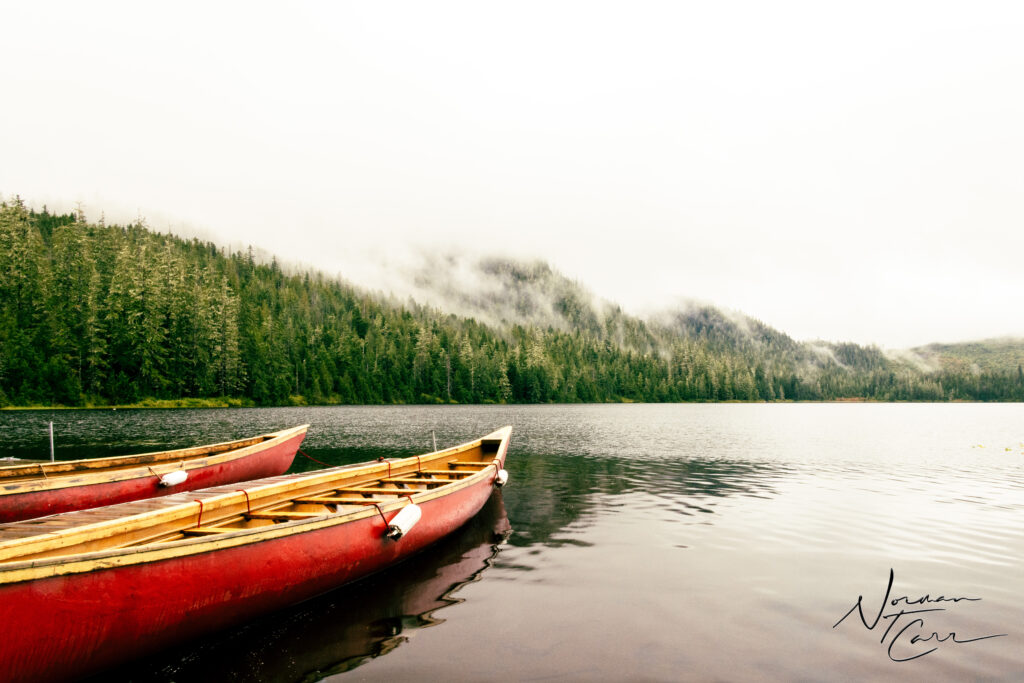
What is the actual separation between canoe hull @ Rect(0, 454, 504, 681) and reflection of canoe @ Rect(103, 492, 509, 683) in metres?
0.44

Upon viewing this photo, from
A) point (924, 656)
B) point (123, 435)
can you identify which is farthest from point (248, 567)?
point (123, 435)

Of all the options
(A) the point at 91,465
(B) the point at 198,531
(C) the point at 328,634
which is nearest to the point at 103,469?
(A) the point at 91,465

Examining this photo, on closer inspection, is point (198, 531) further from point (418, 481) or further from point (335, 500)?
point (418, 481)

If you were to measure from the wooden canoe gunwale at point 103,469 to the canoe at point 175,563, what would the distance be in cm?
566

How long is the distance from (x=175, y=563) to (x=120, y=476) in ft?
37.0

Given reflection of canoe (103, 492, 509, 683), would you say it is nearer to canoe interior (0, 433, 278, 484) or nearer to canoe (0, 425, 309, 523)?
canoe (0, 425, 309, 523)

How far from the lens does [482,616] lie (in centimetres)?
1145

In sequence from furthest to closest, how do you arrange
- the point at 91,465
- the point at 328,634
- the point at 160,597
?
1. the point at 91,465
2. the point at 328,634
3. the point at 160,597

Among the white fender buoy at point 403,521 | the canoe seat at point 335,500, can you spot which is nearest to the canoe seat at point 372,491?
the canoe seat at point 335,500

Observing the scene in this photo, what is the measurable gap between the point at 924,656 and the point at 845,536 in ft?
30.9

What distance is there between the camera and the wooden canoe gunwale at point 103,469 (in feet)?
51.8

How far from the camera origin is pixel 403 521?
12820 mm
